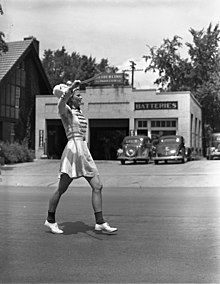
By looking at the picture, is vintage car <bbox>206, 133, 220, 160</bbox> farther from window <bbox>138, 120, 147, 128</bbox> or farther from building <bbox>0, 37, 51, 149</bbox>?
building <bbox>0, 37, 51, 149</bbox>

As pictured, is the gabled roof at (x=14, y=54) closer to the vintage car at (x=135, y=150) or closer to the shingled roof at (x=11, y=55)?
the shingled roof at (x=11, y=55)

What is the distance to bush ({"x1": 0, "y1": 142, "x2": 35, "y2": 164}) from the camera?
85.8 feet

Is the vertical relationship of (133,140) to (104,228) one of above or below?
above

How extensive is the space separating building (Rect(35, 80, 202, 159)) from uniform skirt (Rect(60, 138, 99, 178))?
24350 mm

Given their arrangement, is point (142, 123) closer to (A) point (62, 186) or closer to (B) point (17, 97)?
(B) point (17, 97)

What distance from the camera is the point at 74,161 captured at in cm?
572

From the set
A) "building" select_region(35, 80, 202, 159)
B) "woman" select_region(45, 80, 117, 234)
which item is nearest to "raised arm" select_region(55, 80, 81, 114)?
"woman" select_region(45, 80, 117, 234)

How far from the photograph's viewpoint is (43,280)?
3939 mm

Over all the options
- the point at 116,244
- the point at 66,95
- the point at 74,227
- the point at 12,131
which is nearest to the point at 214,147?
the point at 12,131

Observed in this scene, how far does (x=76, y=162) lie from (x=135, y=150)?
785 inches

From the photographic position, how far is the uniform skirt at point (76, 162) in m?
5.71

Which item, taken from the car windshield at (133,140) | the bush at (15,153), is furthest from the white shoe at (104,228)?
the car windshield at (133,140)

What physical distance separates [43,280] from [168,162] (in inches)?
904

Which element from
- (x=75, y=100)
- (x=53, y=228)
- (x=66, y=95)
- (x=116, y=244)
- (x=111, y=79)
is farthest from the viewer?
(x=111, y=79)
